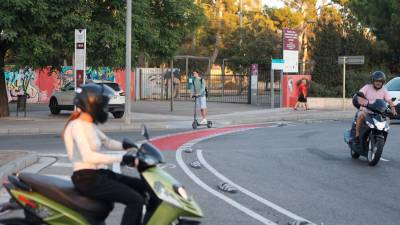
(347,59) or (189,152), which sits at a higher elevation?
(347,59)

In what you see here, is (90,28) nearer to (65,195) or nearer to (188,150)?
(188,150)

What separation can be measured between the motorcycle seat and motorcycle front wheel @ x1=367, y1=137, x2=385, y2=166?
23.9 ft

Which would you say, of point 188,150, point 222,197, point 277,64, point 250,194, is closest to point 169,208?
point 222,197

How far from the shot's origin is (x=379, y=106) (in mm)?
11438

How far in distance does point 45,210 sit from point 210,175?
5.45 metres

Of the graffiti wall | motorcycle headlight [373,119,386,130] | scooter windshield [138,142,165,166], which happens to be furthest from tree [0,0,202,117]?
scooter windshield [138,142,165,166]

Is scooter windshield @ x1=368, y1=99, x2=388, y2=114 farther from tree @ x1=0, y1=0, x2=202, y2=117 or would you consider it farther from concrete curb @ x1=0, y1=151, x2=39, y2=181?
tree @ x1=0, y1=0, x2=202, y2=117

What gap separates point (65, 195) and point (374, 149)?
775cm

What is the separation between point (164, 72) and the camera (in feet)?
133

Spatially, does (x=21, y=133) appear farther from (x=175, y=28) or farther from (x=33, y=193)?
(x=33, y=193)

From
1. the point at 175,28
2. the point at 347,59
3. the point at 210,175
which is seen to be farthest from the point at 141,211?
the point at 347,59

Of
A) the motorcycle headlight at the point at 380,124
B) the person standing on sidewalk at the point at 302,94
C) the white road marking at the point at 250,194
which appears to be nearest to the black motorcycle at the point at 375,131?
the motorcycle headlight at the point at 380,124

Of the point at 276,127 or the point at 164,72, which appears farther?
the point at 164,72

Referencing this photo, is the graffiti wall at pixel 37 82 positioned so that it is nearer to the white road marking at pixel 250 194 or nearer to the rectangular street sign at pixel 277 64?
the rectangular street sign at pixel 277 64
